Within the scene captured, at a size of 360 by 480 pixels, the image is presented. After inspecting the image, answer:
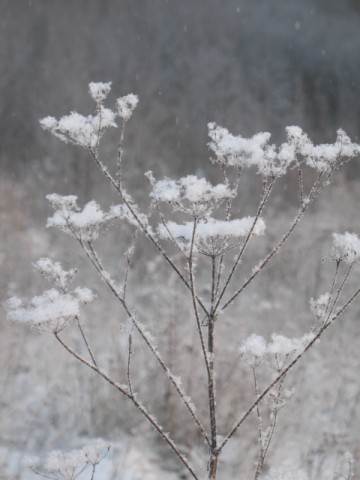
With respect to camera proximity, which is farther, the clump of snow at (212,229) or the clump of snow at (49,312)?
the clump of snow at (212,229)

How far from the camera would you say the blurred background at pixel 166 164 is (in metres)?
5.99

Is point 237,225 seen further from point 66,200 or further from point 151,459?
point 151,459

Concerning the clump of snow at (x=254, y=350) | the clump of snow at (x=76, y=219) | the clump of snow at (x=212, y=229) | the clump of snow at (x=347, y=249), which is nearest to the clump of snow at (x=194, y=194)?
the clump of snow at (x=212, y=229)

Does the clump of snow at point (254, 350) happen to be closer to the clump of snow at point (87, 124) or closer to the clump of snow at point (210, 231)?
the clump of snow at point (210, 231)

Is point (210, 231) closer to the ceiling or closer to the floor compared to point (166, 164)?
closer to the floor

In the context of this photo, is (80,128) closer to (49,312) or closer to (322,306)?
(49,312)

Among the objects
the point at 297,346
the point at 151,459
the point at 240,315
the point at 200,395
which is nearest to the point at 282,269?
the point at 240,315

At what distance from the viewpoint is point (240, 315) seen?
766 centimetres

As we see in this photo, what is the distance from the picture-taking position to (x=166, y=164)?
9.54 metres

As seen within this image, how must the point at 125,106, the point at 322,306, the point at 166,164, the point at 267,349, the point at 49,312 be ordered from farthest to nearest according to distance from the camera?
1. the point at 166,164
2. the point at 322,306
3. the point at 267,349
4. the point at 125,106
5. the point at 49,312

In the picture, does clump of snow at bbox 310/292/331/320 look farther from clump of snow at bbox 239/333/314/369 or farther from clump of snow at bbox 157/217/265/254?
clump of snow at bbox 157/217/265/254

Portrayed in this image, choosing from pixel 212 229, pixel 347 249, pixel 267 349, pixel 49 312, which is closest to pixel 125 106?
pixel 212 229

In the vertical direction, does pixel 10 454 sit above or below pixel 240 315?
below

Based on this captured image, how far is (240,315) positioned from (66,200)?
615 centimetres
